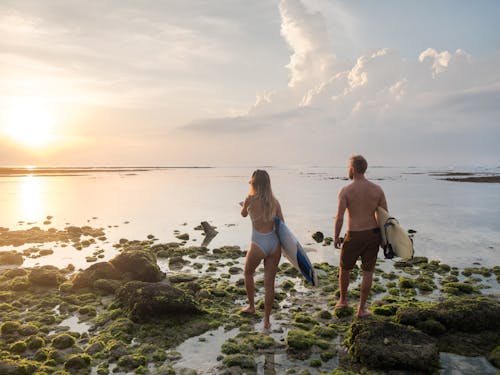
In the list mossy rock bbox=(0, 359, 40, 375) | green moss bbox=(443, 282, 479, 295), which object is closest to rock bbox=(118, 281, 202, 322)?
mossy rock bbox=(0, 359, 40, 375)

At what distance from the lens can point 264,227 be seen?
841 centimetres

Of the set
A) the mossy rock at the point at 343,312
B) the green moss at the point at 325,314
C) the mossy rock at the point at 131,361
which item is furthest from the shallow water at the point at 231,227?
the mossy rock at the point at 343,312

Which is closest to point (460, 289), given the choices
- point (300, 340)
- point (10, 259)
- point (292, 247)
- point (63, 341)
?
point (292, 247)

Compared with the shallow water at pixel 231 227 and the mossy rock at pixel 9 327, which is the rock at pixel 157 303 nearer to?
the shallow water at pixel 231 227

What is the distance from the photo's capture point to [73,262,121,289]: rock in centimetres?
1156

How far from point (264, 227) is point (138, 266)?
597 centimetres

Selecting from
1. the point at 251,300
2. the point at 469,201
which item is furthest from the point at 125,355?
the point at 469,201

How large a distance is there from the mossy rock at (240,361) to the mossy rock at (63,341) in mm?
3294

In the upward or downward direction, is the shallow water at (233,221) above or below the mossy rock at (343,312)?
below

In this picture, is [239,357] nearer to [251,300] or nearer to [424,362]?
[251,300]

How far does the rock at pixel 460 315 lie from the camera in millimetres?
8031

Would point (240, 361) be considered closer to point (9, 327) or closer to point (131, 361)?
point (131, 361)

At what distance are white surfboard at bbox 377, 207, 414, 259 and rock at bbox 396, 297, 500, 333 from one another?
1301 millimetres

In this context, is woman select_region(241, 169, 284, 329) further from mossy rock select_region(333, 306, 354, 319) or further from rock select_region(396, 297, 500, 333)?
rock select_region(396, 297, 500, 333)
